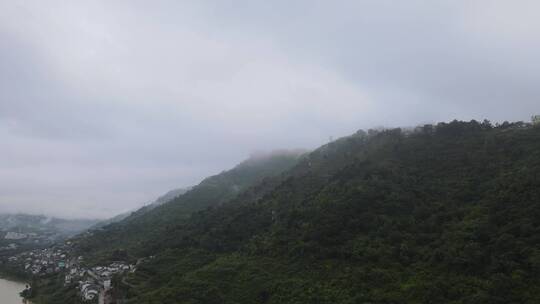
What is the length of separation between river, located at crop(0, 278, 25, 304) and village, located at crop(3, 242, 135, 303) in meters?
2.99

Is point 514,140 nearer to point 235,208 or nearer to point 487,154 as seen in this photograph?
point 487,154

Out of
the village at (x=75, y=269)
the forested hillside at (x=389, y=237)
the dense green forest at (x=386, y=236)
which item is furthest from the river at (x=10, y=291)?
the forested hillside at (x=389, y=237)

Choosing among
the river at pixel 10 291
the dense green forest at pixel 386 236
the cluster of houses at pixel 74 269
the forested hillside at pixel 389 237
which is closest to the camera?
the forested hillside at pixel 389 237

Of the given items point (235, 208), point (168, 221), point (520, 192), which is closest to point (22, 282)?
point (168, 221)

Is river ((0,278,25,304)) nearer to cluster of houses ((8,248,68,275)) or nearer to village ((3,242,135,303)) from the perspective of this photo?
village ((3,242,135,303))

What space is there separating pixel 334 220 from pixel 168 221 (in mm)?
44968

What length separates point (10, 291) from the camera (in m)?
70.8

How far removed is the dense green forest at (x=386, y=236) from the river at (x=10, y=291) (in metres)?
12.5

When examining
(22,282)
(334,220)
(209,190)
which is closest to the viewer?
(334,220)

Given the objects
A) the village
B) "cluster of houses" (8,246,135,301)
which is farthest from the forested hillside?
"cluster of houses" (8,246,135,301)

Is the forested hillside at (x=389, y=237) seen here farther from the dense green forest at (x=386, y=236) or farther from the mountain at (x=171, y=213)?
the mountain at (x=171, y=213)

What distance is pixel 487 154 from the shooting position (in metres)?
53.0

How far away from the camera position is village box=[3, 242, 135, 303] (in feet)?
184

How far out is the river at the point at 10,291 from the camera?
63.1m
